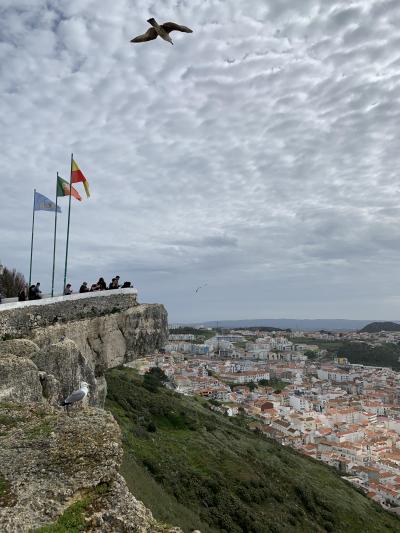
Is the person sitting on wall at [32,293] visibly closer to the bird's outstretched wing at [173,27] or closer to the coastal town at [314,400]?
the bird's outstretched wing at [173,27]

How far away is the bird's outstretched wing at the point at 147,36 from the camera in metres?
7.70

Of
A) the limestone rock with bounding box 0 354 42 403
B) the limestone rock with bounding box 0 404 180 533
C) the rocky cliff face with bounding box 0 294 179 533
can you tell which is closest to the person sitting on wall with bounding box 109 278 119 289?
the rocky cliff face with bounding box 0 294 179 533

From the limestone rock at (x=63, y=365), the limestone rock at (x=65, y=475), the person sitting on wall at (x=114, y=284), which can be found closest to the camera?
the limestone rock at (x=65, y=475)

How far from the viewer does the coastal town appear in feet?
208

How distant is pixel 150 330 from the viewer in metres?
21.5

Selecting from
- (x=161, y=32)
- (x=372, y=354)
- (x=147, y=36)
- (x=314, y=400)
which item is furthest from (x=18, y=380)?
(x=372, y=354)

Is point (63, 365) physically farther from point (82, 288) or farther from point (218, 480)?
point (218, 480)

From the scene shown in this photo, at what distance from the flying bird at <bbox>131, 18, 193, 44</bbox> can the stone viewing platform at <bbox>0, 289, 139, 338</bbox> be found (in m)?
9.75

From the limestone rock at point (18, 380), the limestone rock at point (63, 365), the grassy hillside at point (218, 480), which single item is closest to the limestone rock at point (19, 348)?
the limestone rock at point (63, 365)

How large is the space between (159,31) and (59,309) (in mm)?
11748

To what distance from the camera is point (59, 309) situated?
1711cm

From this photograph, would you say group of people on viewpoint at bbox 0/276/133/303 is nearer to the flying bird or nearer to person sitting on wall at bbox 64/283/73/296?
person sitting on wall at bbox 64/283/73/296

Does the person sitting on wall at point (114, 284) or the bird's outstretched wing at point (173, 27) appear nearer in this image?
the bird's outstretched wing at point (173, 27)

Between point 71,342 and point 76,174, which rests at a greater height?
point 76,174
